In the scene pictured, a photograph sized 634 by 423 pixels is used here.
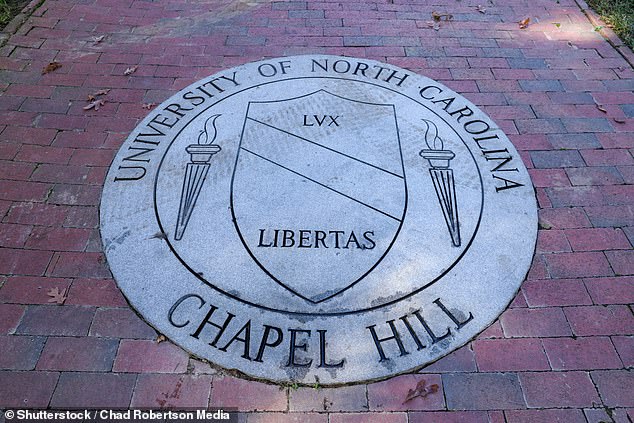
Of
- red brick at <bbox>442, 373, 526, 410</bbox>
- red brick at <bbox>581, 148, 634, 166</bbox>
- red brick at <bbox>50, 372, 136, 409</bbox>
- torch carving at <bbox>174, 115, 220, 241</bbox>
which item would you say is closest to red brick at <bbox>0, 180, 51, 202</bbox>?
torch carving at <bbox>174, 115, 220, 241</bbox>

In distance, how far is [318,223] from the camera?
269cm

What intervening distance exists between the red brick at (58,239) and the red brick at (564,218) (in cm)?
258

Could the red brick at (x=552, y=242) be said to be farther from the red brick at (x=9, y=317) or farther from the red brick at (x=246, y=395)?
the red brick at (x=9, y=317)

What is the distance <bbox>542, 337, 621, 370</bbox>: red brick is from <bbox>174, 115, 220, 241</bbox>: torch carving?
1.94 meters

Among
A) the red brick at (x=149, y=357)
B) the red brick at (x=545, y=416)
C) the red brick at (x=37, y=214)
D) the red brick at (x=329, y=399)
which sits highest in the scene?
the red brick at (x=37, y=214)

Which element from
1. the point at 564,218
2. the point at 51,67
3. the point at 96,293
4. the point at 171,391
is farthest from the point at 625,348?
the point at 51,67

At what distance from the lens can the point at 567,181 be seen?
9.89 feet

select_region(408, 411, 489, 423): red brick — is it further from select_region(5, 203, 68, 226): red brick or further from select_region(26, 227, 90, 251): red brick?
select_region(5, 203, 68, 226): red brick

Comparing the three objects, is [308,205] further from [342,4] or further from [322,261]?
[342,4]

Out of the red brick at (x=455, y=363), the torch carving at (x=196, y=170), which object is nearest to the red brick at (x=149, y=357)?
the torch carving at (x=196, y=170)

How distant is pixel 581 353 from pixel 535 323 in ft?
0.75

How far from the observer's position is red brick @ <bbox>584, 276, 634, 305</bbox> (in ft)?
8.02

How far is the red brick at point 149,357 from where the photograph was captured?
7.09 feet

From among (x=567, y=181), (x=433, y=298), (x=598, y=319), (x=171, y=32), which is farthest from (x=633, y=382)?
(x=171, y=32)
